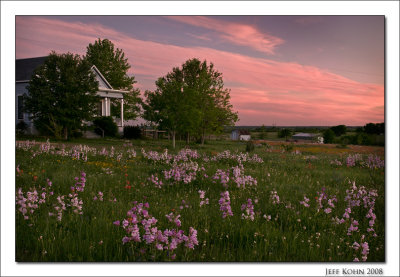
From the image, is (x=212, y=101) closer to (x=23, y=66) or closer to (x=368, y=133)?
(x=23, y=66)

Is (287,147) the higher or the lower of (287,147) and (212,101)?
the lower

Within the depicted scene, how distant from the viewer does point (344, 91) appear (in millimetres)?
6426

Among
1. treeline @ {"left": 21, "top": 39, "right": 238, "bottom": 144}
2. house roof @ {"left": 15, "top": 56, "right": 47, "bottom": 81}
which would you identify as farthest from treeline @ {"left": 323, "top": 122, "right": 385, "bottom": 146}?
treeline @ {"left": 21, "top": 39, "right": 238, "bottom": 144}

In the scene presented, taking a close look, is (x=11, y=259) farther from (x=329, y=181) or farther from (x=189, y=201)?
(x=329, y=181)

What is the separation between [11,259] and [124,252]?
182 centimetres

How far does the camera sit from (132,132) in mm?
28516

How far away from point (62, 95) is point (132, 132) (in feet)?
33.2

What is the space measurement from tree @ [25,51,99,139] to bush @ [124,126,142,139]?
6.63 m

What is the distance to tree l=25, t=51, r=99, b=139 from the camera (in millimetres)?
16109

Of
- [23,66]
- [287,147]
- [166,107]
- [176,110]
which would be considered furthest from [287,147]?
[23,66]

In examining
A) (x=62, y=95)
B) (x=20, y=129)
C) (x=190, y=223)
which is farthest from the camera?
(x=62, y=95)

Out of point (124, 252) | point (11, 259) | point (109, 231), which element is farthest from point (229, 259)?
point (11, 259)

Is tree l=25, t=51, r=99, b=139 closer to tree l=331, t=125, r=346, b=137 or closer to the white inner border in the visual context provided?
the white inner border

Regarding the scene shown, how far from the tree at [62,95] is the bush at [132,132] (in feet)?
21.8
